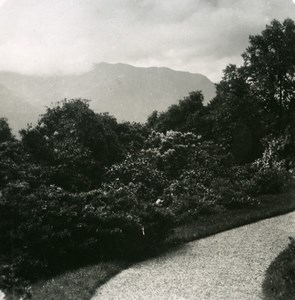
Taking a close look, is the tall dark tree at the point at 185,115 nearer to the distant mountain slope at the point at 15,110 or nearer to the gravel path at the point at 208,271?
the gravel path at the point at 208,271

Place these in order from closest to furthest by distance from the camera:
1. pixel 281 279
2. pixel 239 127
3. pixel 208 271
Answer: pixel 281 279 < pixel 208 271 < pixel 239 127

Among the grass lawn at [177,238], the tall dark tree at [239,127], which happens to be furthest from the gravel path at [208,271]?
the tall dark tree at [239,127]

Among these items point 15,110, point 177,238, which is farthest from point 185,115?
point 15,110

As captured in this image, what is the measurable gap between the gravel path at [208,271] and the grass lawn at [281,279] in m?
0.24

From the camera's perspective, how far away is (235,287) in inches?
368

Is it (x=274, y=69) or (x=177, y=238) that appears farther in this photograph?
(x=274, y=69)

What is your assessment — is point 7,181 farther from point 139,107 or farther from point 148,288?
point 139,107

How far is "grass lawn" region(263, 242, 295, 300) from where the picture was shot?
845 cm

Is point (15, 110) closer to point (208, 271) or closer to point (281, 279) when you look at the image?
point (208, 271)

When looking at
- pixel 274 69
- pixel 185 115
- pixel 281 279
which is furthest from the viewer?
pixel 185 115

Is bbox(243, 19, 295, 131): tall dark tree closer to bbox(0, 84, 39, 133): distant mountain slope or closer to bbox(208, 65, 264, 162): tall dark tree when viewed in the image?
bbox(208, 65, 264, 162): tall dark tree

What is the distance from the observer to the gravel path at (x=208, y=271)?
923cm

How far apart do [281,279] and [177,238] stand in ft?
16.8

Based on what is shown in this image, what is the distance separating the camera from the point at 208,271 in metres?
10.6
